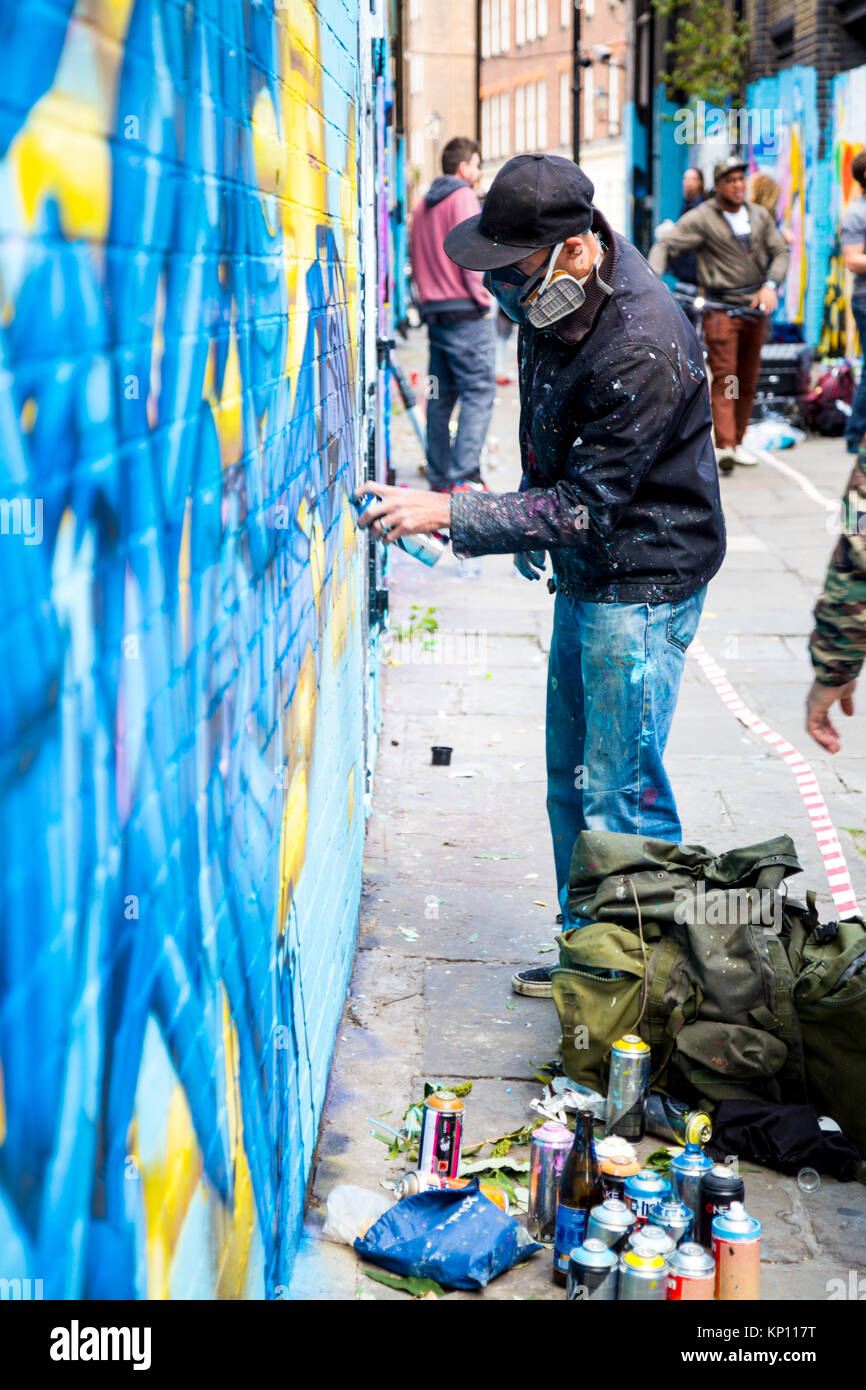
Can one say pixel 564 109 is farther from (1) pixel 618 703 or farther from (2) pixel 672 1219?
(2) pixel 672 1219

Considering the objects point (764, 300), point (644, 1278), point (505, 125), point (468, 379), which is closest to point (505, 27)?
point (505, 125)

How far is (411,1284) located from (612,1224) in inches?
16.3

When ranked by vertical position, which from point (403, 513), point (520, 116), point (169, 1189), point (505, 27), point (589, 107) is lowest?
point (169, 1189)

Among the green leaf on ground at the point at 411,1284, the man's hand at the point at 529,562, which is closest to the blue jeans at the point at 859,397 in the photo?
the man's hand at the point at 529,562

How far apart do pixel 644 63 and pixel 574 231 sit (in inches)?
1166

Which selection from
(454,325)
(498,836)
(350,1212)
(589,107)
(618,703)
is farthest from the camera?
(589,107)

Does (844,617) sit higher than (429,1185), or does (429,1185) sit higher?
(844,617)

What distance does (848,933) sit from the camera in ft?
11.8

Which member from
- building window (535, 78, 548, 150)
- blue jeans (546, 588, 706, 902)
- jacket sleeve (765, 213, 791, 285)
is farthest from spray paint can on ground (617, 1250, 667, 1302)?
building window (535, 78, 548, 150)

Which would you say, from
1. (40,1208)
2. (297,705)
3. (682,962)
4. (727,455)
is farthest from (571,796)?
(727,455)

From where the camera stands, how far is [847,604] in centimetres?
308

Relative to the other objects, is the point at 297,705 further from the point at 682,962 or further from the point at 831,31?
the point at 831,31

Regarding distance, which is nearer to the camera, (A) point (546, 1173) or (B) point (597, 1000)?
(A) point (546, 1173)

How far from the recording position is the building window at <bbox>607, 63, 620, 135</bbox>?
47188 millimetres
